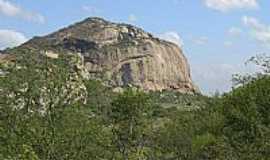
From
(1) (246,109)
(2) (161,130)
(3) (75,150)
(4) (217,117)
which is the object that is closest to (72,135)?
(3) (75,150)

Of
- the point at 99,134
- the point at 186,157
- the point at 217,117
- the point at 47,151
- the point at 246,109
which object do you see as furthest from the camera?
the point at 186,157

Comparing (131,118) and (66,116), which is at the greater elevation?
(131,118)

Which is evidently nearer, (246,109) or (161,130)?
(246,109)

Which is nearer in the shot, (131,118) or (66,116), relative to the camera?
(66,116)

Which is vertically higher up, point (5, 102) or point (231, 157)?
point (5, 102)

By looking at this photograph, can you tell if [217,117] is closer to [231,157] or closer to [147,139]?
[231,157]

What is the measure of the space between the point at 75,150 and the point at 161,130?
3068 cm

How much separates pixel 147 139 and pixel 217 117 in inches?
741

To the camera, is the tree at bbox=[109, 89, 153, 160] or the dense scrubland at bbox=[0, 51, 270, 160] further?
the tree at bbox=[109, 89, 153, 160]

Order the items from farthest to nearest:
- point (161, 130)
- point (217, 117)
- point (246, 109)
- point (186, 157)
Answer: point (161, 130) < point (186, 157) < point (217, 117) < point (246, 109)

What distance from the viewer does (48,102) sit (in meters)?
32.0

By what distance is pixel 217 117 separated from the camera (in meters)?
46.0

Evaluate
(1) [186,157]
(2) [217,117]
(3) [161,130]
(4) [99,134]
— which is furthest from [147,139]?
(4) [99,134]

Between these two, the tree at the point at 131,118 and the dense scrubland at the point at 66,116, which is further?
the tree at the point at 131,118
